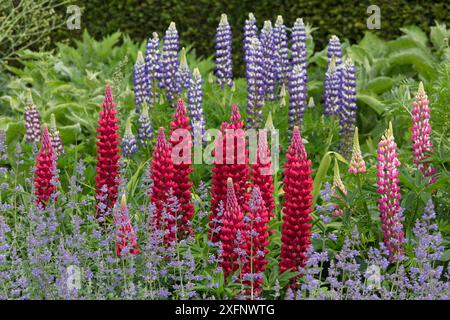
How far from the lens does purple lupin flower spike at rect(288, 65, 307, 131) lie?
641cm

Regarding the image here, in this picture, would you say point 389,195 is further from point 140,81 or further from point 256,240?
point 140,81

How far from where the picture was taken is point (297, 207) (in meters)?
4.32

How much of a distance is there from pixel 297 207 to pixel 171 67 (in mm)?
2694

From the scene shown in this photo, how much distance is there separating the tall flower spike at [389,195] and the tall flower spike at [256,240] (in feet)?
2.08

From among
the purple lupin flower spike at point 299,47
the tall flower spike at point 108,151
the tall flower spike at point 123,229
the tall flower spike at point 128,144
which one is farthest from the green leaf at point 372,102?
the tall flower spike at point 123,229

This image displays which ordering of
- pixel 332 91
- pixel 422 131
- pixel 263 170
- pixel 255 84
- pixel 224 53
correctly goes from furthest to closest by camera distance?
pixel 224 53 < pixel 332 91 < pixel 255 84 < pixel 422 131 < pixel 263 170

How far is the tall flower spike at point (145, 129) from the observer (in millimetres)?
6125

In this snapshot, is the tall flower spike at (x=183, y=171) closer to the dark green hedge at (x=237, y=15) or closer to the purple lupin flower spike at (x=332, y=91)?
the purple lupin flower spike at (x=332, y=91)

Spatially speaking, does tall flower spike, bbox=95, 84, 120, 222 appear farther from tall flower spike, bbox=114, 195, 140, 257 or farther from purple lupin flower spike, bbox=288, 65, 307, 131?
purple lupin flower spike, bbox=288, 65, 307, 131

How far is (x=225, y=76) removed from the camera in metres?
6.94

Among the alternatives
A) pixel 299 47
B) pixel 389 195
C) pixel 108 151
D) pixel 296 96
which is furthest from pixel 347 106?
pixel 108 151

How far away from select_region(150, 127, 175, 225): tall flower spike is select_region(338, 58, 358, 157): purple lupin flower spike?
2.23 meters

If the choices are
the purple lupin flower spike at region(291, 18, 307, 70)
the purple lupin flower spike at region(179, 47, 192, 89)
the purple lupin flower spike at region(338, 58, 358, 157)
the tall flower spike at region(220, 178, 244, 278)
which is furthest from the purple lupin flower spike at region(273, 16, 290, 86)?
the tall flower spike at region(220, 178, 244, 278)
